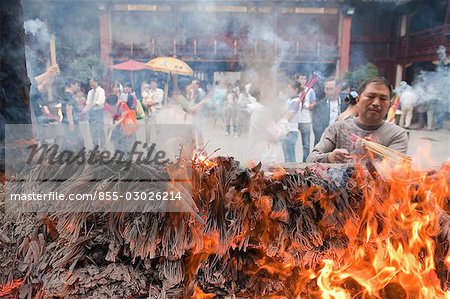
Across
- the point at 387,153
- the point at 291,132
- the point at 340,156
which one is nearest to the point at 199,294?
the point at 387,153

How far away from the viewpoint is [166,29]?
55.1ft

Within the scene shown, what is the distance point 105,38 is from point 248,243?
1645 cm

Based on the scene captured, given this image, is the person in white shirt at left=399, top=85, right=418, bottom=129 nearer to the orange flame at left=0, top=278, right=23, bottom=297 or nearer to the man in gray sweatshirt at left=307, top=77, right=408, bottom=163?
the man in gray sweatshirt at left=307, top=77, right=408, bottom=163

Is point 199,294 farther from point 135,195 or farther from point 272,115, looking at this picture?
point 272,115

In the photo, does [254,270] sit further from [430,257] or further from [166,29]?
[166,29]

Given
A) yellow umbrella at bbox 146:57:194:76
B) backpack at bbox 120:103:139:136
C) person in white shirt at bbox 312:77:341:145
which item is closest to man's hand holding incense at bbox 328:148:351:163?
person in white shirt at bbox 312:77:341:145

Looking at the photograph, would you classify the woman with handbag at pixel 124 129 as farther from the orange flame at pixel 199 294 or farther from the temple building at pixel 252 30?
the temple building at pixel 252 30

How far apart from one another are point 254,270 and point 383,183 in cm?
74

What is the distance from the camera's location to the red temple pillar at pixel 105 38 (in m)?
15.6

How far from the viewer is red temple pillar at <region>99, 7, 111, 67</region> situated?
616 inches

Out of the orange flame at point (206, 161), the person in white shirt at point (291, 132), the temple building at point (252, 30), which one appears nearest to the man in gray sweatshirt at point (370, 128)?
the orange flame at point (206, 161)

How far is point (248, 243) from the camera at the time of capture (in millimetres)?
1599

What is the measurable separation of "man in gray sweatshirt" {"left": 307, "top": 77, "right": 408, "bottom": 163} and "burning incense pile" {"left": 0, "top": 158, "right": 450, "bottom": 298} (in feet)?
3.70

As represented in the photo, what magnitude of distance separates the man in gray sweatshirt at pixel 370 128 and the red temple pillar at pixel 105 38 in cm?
1461
